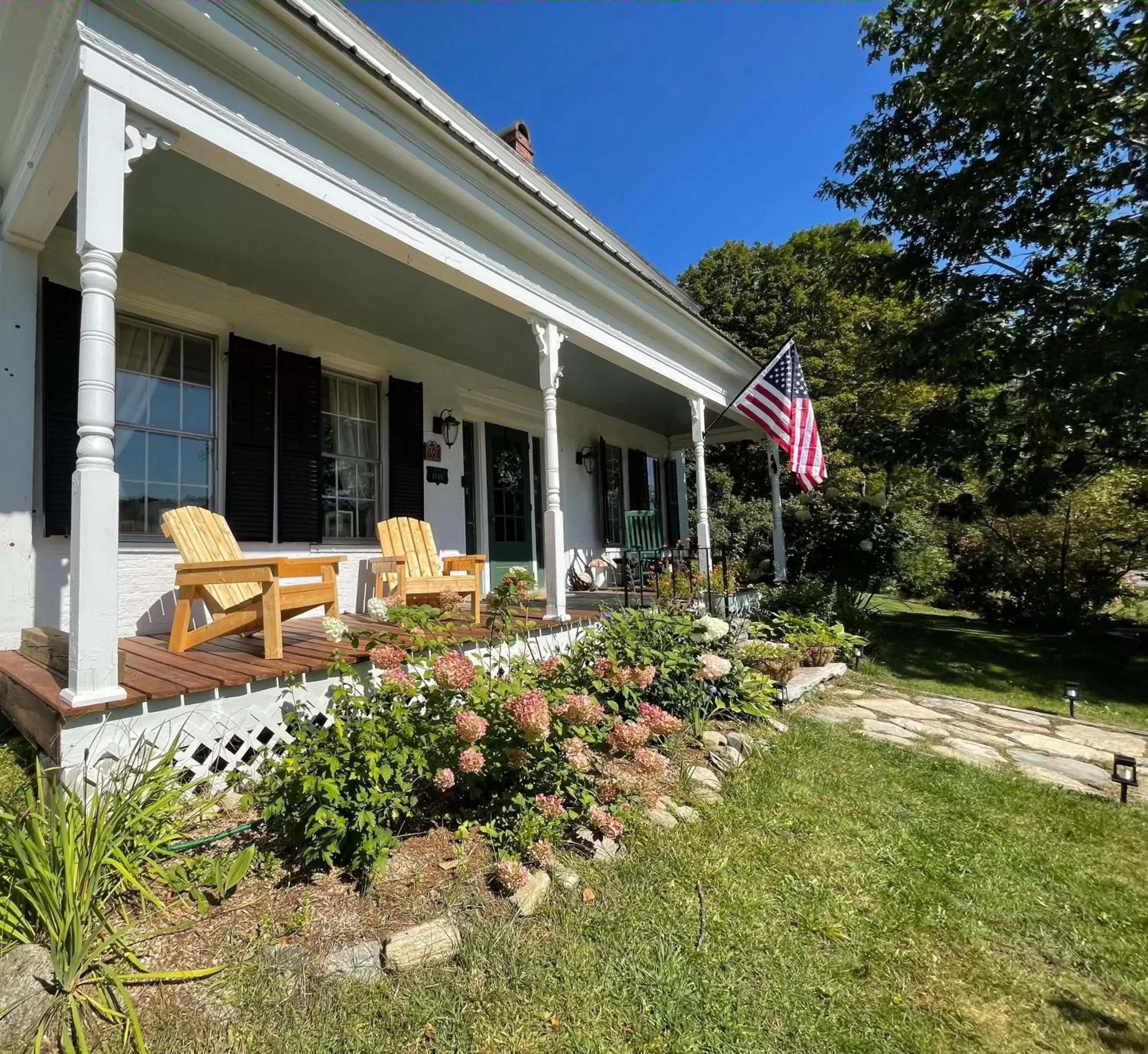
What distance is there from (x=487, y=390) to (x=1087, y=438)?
7.54m

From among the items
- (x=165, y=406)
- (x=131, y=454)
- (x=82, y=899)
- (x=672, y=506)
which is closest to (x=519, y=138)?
(x=672, y=506)

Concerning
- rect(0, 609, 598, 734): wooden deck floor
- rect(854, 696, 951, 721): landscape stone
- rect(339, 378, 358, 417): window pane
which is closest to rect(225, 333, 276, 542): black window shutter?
rect(339, 378, 358, 417): window pane

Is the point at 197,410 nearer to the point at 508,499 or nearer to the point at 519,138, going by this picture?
the point at 508,499

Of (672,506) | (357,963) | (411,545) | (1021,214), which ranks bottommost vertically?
(357,963)

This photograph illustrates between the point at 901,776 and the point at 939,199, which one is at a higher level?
the point at 939,199

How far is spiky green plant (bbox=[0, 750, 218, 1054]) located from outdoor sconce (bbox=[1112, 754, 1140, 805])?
3.88 meters

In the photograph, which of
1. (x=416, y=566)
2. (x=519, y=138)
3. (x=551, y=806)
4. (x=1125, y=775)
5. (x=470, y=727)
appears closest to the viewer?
(x=470, y=727)

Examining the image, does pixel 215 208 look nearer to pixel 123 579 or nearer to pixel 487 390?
pixel 123 579

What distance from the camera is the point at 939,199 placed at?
6812 mm

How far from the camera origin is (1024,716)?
4375 millimetres

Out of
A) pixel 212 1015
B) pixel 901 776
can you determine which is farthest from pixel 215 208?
pixel 901 776

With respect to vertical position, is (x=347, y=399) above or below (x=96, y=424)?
above

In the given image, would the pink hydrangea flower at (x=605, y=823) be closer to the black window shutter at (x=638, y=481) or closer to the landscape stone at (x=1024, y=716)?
the landscape stone at (x=1024, y=716)

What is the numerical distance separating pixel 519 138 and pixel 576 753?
834 centimetres
